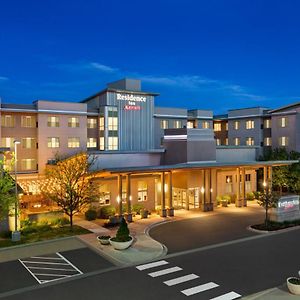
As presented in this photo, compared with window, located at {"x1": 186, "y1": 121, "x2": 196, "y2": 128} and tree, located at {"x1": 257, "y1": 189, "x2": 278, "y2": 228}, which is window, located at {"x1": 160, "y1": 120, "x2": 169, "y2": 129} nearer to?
window, located at {"x1": 186, "y1": 121, "x2": 196, "y2": 128}

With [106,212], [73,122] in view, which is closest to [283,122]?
[73,122]

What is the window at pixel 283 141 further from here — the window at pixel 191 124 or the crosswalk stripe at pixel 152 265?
the crosswalk stripe at pixel 152 265

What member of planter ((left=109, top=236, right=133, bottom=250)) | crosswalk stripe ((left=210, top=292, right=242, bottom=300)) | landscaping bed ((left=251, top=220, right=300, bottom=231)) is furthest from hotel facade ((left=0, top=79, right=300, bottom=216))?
crosswalk stripe ((left=210, top=292, right=242, bottom=300))

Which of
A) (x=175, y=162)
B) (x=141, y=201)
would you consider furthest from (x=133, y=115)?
(x=141, y=201)

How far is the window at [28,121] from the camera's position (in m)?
47.0

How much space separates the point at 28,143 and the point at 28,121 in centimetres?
308

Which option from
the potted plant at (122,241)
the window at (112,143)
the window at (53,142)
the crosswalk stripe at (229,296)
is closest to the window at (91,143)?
the window at (112,143)

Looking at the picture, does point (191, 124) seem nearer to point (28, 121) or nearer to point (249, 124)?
point (249, 124)

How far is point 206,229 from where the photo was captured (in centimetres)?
3033

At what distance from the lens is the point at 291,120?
5441 cm

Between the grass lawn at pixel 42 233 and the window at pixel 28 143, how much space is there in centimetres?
1956

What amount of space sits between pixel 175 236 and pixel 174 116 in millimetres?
35726

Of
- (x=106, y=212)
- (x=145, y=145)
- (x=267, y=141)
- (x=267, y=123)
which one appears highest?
(x=267, y=123)

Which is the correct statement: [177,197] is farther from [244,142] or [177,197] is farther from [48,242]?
[244,142]
